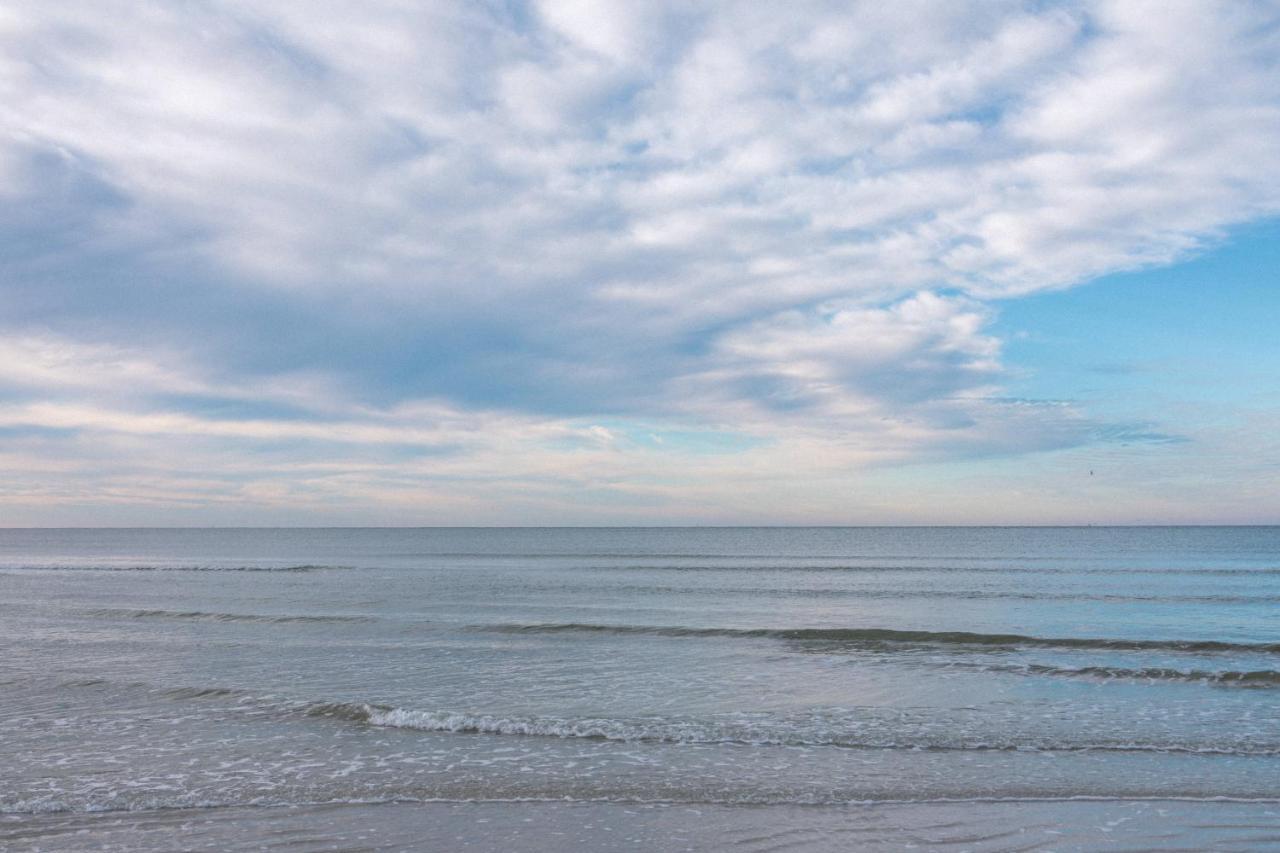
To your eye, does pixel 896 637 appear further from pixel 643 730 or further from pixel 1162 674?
pixel 643 730

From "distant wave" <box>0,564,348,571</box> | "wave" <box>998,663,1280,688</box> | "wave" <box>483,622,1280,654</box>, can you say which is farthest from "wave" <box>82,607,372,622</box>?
"distant wave" <box>0,564,348,571</box>

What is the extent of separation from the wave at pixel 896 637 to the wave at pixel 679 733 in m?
11.6

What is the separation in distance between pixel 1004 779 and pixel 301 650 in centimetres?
2003

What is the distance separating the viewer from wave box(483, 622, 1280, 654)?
2452cm

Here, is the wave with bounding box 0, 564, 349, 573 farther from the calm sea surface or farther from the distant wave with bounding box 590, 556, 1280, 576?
the calm sea surface

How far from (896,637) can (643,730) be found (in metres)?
14.9

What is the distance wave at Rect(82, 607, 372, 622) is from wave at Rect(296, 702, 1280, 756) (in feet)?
55.9

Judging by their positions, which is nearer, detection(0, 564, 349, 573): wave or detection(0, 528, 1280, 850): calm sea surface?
detection(0, 528, 1280, 850): calm sea surface

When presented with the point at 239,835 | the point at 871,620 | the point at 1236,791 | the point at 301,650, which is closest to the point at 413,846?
the point at 239,835

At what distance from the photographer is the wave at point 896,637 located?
80.4ft

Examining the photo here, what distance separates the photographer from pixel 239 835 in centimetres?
1001

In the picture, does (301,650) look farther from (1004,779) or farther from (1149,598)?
(1149,598)

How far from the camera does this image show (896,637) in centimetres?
2703

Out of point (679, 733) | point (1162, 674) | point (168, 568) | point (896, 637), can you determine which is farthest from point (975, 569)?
point (168, 568)
